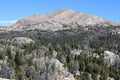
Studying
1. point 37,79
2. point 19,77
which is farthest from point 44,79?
point 19,77

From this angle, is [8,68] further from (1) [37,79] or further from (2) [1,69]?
(1) [37,79]

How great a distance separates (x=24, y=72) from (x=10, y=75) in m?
12.1

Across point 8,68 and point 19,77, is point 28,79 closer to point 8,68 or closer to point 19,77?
point 19,77

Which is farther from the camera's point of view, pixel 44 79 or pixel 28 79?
pixel 44 79

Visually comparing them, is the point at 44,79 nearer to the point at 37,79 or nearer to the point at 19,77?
the point at 37,79

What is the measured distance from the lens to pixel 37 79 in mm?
199750

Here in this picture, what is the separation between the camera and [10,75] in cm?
19000

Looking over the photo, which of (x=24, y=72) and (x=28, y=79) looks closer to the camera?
(x=28, y=79)

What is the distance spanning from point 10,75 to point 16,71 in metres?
9.40

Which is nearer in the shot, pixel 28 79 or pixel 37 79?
pixel 28 79

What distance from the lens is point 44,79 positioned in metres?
198

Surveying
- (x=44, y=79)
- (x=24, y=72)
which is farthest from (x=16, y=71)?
(x=44, y=79)

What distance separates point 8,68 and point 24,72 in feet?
32.9

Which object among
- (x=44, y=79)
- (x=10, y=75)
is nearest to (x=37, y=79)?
(x=44, y=79)
